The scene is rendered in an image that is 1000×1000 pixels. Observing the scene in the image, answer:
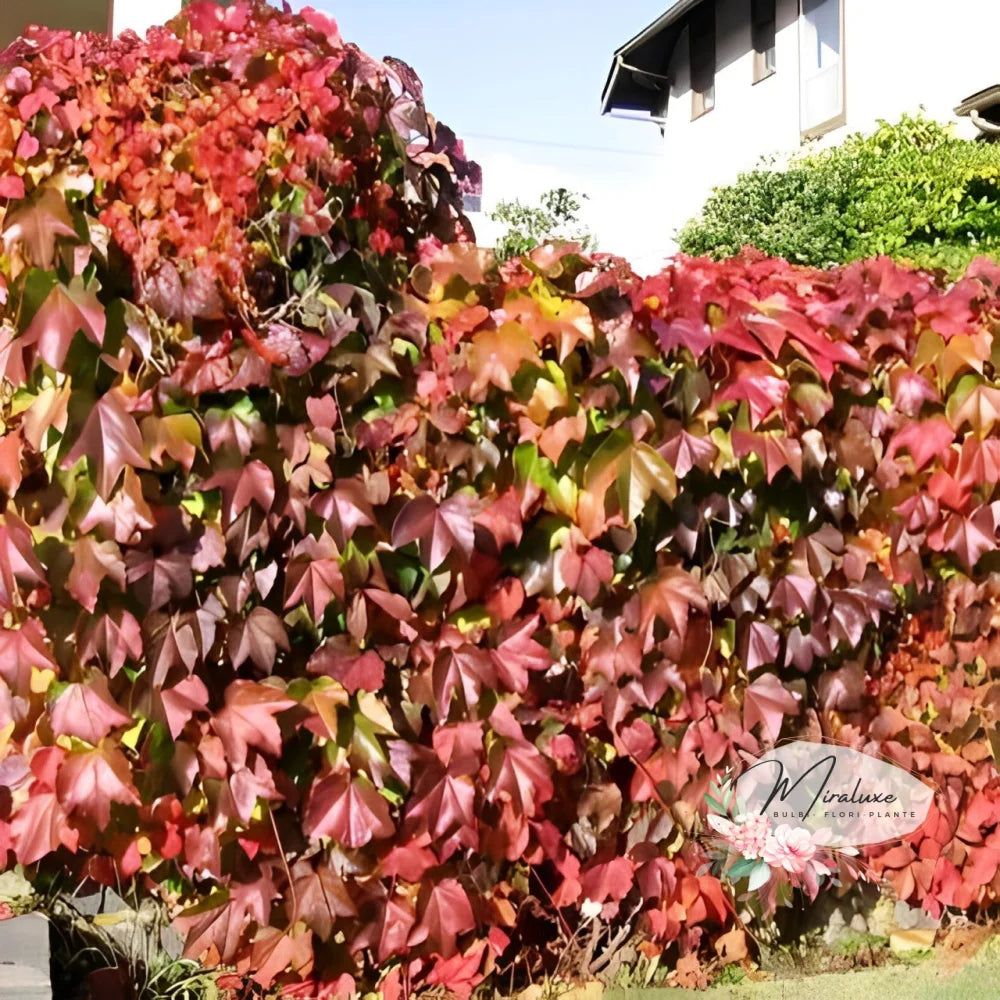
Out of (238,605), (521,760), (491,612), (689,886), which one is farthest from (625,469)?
(689,886)

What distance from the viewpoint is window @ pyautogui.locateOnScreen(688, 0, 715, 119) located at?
57.2 ft

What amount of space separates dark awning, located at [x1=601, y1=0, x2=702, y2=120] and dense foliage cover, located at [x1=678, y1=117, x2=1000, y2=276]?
6.62 m

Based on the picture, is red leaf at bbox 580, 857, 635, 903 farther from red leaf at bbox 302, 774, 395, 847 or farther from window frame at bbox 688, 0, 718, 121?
window frame at bbox 688, 0, 718, 121

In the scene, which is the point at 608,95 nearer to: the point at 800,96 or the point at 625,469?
the point at 800,96

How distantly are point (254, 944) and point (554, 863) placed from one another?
0.64 meters

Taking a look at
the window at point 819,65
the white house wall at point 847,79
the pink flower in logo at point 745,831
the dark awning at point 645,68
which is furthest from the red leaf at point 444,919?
the dark awning at point 645,68

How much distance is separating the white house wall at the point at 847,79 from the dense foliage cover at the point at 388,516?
11.3 m

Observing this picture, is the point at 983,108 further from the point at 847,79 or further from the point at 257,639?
the point at 257,639

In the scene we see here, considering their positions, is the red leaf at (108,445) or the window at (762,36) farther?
the window at (762,36)

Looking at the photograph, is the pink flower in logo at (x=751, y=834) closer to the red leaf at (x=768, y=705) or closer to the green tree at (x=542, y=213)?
the red leaf at (x=768, y=705)

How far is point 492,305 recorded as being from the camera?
7.12ft

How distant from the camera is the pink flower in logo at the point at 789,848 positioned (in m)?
2.42

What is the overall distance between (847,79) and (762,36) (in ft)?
8.76

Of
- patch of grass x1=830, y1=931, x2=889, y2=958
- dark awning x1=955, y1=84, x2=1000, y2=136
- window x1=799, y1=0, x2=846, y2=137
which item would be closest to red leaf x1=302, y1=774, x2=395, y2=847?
patch of grass x1=830, y1=931, x2=889, y2=958
